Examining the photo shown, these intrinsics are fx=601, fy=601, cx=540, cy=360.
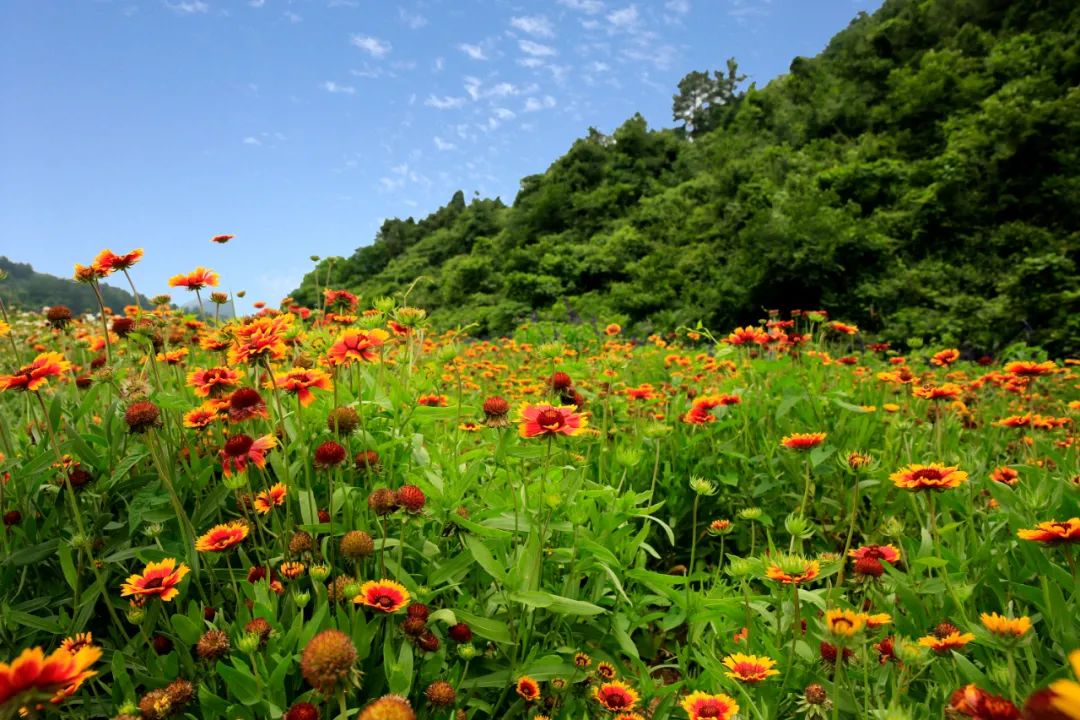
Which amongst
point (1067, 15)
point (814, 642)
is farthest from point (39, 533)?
point (1067, 15)

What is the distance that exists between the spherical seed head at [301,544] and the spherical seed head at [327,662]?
1.57 feet

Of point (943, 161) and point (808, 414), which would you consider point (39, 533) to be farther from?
point (943, 161)

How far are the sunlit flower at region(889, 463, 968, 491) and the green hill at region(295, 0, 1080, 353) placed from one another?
184cm

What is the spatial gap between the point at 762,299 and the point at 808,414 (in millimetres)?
7609

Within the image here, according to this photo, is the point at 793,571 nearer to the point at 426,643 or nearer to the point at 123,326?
the point at 426,643

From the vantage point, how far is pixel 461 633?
1.01 metres

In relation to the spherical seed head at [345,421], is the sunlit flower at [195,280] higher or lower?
higher

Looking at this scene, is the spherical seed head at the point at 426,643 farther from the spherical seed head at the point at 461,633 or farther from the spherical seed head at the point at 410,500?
the spherical seed head at the point at 410,500

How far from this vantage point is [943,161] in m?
10.3

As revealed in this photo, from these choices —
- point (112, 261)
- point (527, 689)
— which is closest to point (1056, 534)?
point (527, 689)

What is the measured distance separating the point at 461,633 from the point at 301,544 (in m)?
0.33

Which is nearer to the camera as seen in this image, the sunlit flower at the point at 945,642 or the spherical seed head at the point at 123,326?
the sunlit flower at the point at 945,642

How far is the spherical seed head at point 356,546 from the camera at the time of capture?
37.6 inches

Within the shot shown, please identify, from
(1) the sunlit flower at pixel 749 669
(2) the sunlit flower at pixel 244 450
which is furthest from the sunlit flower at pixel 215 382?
(1) the sunlit flower at pixel 749 669
